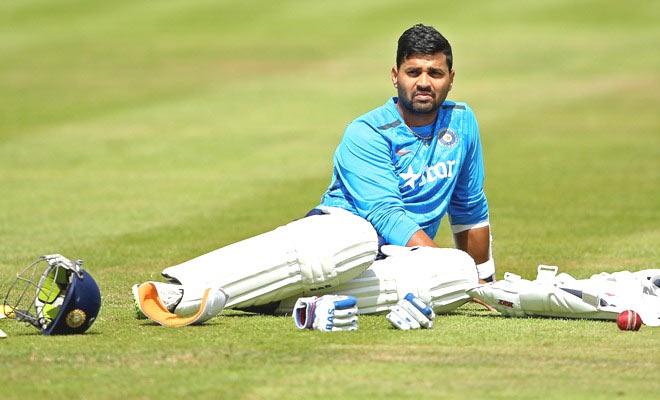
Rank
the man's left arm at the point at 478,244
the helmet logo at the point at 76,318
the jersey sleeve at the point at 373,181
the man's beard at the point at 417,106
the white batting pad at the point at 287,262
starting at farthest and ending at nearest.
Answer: the man's left arm at the point at 478,244 → the man's beard at the point at 417,106 → the jersey sleeve at the point at 373,181 → the white batting pad at the point at 287,262 → the helmet logo at the point at 76,318

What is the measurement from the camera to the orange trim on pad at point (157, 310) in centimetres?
721

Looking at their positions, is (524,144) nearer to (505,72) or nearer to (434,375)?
(505,72)

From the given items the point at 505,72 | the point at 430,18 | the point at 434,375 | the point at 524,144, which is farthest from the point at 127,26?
the point at 434,375

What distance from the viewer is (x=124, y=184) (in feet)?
52.2

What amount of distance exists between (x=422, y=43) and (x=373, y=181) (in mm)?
849

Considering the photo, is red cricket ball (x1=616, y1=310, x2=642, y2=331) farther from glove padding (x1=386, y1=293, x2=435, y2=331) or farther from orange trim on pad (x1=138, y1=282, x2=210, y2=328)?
orange trim on pad (x1=138, y1=282, x2=210, y2=328)

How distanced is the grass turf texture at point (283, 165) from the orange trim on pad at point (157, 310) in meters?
0.13

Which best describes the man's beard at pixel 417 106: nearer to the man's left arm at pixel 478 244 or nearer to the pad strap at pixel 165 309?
the man's left arm at pixel 478 244

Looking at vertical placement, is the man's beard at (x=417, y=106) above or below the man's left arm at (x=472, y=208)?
above

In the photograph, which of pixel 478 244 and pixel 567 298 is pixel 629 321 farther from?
pixel 478 244

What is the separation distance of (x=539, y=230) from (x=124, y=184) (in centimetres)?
541

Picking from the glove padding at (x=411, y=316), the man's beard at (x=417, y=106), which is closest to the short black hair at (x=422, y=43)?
the man's beard at (x=417, y=106)

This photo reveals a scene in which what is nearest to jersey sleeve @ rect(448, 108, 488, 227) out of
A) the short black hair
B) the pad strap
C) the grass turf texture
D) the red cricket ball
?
the short black hair

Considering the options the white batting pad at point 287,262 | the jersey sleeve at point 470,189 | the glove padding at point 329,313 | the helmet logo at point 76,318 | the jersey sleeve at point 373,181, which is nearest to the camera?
the helmet logo at point 76,318
